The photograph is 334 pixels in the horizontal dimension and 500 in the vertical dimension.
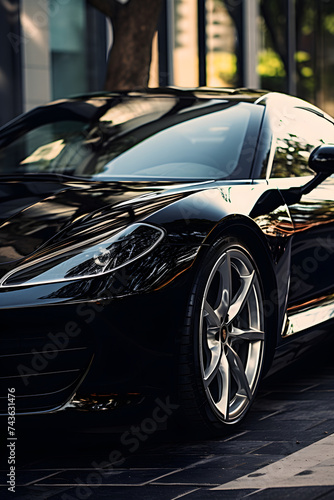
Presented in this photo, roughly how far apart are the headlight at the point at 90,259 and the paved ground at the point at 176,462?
1.64 feet

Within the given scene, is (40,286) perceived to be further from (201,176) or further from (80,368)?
(201,176)

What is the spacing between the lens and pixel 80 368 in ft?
10.8

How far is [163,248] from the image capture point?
350 centimetres

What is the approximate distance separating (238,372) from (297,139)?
1.58m

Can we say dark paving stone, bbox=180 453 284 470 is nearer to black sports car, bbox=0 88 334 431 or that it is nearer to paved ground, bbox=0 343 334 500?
paved ground, bbox=0 343 334 500

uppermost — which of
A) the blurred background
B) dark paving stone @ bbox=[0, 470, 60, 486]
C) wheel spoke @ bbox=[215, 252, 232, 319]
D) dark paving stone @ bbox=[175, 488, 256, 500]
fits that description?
the blurred background

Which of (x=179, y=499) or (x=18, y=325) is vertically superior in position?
(x=18, y=325)

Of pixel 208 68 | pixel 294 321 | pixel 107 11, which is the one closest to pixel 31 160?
pixel 294 321

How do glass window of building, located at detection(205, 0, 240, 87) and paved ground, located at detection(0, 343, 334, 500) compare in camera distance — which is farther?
glass window of building, located at detection(205, 0, 240, 87)

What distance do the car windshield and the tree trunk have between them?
10.6 feet

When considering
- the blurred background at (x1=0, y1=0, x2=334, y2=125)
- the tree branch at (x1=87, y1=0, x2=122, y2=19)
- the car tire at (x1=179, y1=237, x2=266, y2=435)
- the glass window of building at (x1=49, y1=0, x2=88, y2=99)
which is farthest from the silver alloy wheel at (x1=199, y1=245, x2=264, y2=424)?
the glass window of building at (x1=49, y1=0, x2=88, y2=99)

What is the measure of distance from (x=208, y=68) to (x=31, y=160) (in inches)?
485

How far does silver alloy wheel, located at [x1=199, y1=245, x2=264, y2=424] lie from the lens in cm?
366

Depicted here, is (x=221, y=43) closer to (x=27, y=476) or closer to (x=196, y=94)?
(x=196, y=94)
